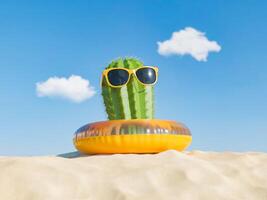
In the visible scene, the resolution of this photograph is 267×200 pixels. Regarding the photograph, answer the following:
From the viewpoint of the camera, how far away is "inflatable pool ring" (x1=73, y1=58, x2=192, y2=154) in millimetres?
8719

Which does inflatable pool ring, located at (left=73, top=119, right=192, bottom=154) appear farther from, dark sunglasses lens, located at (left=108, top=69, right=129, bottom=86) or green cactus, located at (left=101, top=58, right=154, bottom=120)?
dark sunglasses lens, located at (left=108, top=69, right=129, bottom=86)

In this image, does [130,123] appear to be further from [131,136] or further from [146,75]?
[146,75]

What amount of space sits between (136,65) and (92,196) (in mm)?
5178

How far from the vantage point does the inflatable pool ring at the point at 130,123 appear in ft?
28.6

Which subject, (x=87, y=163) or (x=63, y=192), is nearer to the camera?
(x=63, y=192)

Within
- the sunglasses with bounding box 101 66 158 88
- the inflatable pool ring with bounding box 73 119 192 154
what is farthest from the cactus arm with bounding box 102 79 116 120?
the inflatable pool ring with bounding box 73 119 192 154

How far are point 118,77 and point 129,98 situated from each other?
0.60 m

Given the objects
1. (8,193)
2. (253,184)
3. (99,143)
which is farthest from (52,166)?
(253,184)

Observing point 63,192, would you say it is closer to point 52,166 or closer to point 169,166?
point 52,166

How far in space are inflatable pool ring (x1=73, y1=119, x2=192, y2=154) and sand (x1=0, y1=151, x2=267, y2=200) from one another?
1045 millimetres

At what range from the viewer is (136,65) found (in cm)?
1003

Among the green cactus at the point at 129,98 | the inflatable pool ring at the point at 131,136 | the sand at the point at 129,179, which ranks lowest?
the sand at the point at 129,179

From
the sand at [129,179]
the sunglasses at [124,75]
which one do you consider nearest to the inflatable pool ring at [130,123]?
the sunglasses at [124,75]

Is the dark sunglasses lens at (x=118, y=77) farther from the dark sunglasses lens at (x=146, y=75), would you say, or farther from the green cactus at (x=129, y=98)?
the dark sunglasses lens at (x=146, y=75)
